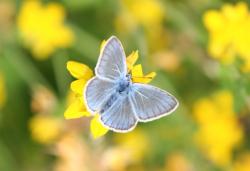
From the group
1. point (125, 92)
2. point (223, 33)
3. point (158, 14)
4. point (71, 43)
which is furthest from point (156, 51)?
point (125, 92)

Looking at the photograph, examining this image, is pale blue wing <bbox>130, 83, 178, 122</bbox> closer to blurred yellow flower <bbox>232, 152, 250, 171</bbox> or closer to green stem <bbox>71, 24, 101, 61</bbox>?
green stem <bbox>71, 24, 101, 61</bbox>

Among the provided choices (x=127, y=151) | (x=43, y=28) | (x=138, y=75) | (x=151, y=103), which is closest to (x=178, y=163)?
(x=127, y=151)

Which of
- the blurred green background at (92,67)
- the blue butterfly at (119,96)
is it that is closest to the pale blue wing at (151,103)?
the blue butterfly at (119,96)

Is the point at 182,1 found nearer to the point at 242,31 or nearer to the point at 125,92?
the point at 242,31

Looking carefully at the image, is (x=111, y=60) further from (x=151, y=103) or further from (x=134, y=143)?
(x=134, y=143)

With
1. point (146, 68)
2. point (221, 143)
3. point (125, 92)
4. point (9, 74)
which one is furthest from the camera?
point (9, 74)

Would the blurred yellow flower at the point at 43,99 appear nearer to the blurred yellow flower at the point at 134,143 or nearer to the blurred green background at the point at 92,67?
the blurred green background at the point at 92,67

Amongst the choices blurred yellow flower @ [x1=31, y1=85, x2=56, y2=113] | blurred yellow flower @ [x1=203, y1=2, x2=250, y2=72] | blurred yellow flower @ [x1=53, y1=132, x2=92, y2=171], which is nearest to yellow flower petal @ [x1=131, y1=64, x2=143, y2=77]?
blurred yellow flower @ [x1=203, y1=2, x2=250, y2=72]
